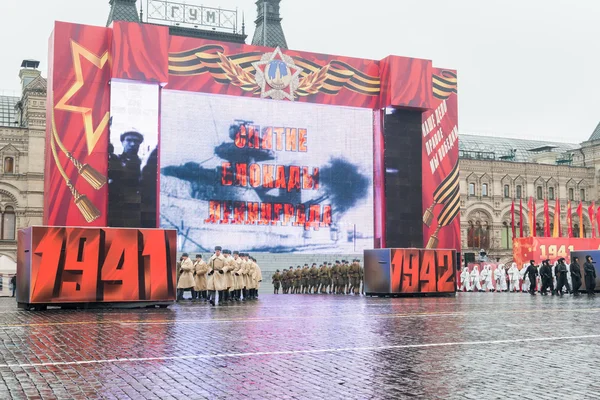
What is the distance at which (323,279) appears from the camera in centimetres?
3450

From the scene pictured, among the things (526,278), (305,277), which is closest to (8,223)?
(305,277)

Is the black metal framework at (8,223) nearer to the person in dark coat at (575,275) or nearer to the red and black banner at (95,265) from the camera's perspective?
the red and black banner at (95,265)

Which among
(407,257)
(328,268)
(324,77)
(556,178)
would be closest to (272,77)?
(324,77)

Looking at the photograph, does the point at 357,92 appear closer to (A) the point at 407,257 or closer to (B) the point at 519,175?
(A) the point at 407,257

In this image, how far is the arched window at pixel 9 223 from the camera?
1857 inches

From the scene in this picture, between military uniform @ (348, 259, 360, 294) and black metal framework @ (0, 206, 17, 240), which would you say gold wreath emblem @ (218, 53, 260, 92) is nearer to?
military uniform @ (348, 259, 360, 294)

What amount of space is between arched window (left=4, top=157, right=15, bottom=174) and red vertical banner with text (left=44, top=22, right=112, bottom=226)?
1459cm

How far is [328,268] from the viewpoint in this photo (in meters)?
34.4

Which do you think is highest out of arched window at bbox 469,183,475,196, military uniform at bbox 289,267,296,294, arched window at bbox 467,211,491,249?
arched window at bbox 469,183,475,196

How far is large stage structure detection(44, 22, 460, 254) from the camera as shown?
112 ft

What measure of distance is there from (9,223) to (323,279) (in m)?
23.4

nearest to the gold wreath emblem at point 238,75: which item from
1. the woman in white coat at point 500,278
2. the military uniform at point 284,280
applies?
the military uniform at point 284,280

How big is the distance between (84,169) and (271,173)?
933cm

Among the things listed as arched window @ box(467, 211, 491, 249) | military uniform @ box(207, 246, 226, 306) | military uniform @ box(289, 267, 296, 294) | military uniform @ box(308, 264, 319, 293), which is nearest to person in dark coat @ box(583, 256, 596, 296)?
military uniform @ box(308, 264, 319, 293)
